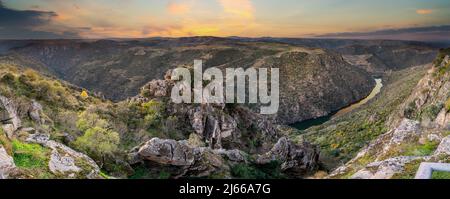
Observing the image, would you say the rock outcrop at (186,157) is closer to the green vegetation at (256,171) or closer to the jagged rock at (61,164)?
the green vegetation at (256,171)

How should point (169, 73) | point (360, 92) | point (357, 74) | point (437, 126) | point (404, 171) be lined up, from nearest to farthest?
point (404, 171), point (437, 126), point (169, 73), point (360, 92), point (357, 74)

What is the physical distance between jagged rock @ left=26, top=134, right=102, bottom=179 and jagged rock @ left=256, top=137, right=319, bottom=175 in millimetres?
16145

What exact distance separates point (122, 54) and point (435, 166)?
12684 cm

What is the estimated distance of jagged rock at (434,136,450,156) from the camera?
27.5ft

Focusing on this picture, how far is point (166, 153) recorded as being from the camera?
17406mm

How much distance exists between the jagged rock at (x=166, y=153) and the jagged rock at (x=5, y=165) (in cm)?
953

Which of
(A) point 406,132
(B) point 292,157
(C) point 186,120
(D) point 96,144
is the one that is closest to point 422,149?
(A) point 406,132

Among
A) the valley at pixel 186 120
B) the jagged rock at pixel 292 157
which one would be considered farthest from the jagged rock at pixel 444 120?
the jagged rock at pixel 292 157

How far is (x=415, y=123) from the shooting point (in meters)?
11.5

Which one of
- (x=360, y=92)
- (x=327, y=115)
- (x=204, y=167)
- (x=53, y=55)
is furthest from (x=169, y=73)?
(x=53, y=55)

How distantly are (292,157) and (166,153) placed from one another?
1274 centimetres

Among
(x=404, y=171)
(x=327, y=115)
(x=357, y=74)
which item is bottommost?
(x=327, y=115)

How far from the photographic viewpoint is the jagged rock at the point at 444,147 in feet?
27.5
